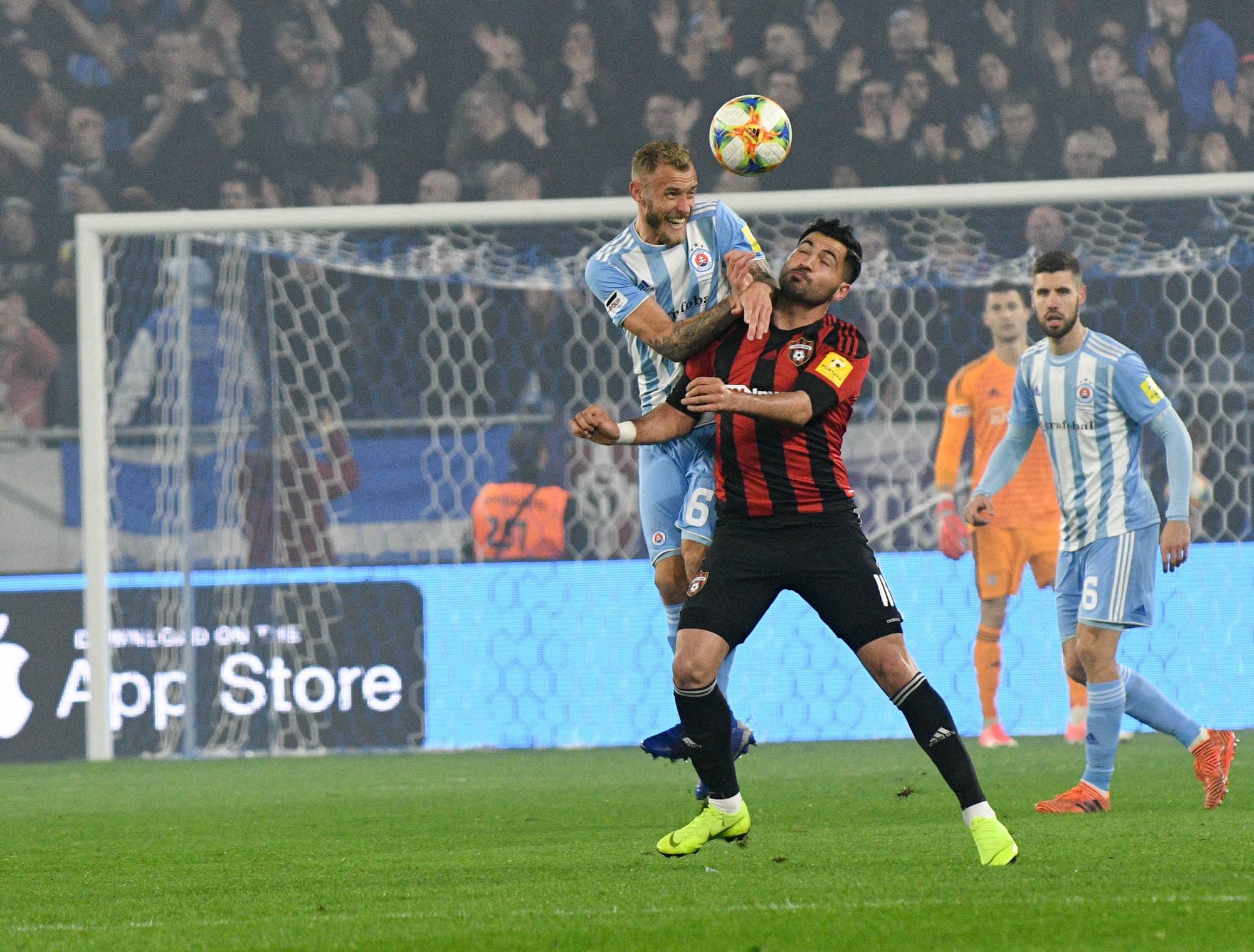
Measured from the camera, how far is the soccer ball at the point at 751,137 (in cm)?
557

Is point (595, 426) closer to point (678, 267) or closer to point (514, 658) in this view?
point (678, 267)

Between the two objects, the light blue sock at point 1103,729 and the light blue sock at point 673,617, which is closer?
the light blue sock at point 673,617

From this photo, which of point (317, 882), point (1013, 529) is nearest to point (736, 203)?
point (1013, 529)

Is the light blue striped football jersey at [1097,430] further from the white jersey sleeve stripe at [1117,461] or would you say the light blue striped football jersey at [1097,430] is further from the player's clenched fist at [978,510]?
the player's clenched fist at [978,510]

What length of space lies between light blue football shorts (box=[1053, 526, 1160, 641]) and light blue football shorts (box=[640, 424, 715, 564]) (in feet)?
4.92

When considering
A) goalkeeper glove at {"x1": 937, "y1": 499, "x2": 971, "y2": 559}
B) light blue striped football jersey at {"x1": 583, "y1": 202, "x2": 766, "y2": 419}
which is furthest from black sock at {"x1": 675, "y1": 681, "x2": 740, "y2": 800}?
goalkeeper glove at {"x1": 937, "y1": 499, "x2": 971, "y2": 559}

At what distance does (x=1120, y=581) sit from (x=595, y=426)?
8.31 ft

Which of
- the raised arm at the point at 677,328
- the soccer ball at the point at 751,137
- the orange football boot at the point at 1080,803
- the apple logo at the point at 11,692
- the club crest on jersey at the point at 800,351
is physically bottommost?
the apple logo at the point at 11,692

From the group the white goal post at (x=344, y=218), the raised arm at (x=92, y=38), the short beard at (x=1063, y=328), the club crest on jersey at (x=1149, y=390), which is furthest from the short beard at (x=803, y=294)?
the raised arm at (x=92, y=38)

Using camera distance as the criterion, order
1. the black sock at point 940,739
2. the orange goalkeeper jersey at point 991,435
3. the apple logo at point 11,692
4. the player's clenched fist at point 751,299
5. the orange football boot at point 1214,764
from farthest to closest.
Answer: the apple logo at point 11,692, the orange goalkeeper jersey at point 991,435, the orange football boot at point 1214,764, the player's clenched fist at point 751,299, the black sock at point 940,739

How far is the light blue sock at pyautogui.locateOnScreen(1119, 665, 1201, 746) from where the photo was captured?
6.29 meters

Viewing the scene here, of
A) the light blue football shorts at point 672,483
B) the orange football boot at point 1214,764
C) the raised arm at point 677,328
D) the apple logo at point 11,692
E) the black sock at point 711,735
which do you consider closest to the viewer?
the black sock at point 711,735

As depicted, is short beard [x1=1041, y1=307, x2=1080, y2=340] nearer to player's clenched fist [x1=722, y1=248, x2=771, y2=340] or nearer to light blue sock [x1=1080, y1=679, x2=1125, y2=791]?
light blue sock [x1=1080, y1=679, x2=1125, y2=791]

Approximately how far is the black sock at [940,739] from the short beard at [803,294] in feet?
3.44
